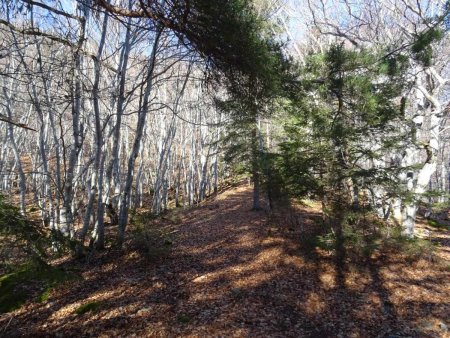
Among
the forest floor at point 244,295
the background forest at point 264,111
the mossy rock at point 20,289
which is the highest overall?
the background forest at point 264,111

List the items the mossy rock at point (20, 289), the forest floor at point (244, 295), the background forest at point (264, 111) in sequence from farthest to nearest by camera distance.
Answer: the mossy rock at point (20, 289) → the forest floor at point (244, 295) → the background forest at point (264, 111)

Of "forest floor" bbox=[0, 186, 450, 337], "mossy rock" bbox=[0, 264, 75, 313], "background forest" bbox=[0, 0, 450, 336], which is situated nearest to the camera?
"background forest" bbox=[0, 0, 450, 336]

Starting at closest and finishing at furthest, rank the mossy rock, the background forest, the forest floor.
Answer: the background forest, the forest floor, the mossy rock

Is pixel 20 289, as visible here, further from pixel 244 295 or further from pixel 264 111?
pixel 264 111

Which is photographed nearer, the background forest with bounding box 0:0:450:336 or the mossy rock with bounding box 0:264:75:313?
→ the background forest with bounding box 0:0:450:336

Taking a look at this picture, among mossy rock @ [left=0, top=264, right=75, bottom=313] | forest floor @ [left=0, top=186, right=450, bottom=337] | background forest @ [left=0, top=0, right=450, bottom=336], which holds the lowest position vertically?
forest floor @ [left=0, top=186, right=450, bottom=337]

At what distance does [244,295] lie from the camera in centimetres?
648

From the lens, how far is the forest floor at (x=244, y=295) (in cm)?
538

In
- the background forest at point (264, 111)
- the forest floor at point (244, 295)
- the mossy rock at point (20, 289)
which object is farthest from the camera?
the mossy rock at point (20, 289)

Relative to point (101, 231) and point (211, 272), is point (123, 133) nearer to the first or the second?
point (101, 231)

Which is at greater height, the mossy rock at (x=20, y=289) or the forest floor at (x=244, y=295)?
the mossy rock at (x=20, y=289)

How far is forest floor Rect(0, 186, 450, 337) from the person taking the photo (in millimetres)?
5375

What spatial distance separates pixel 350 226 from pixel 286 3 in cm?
999

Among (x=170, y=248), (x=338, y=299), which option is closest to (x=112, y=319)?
(x=170, y=248)
